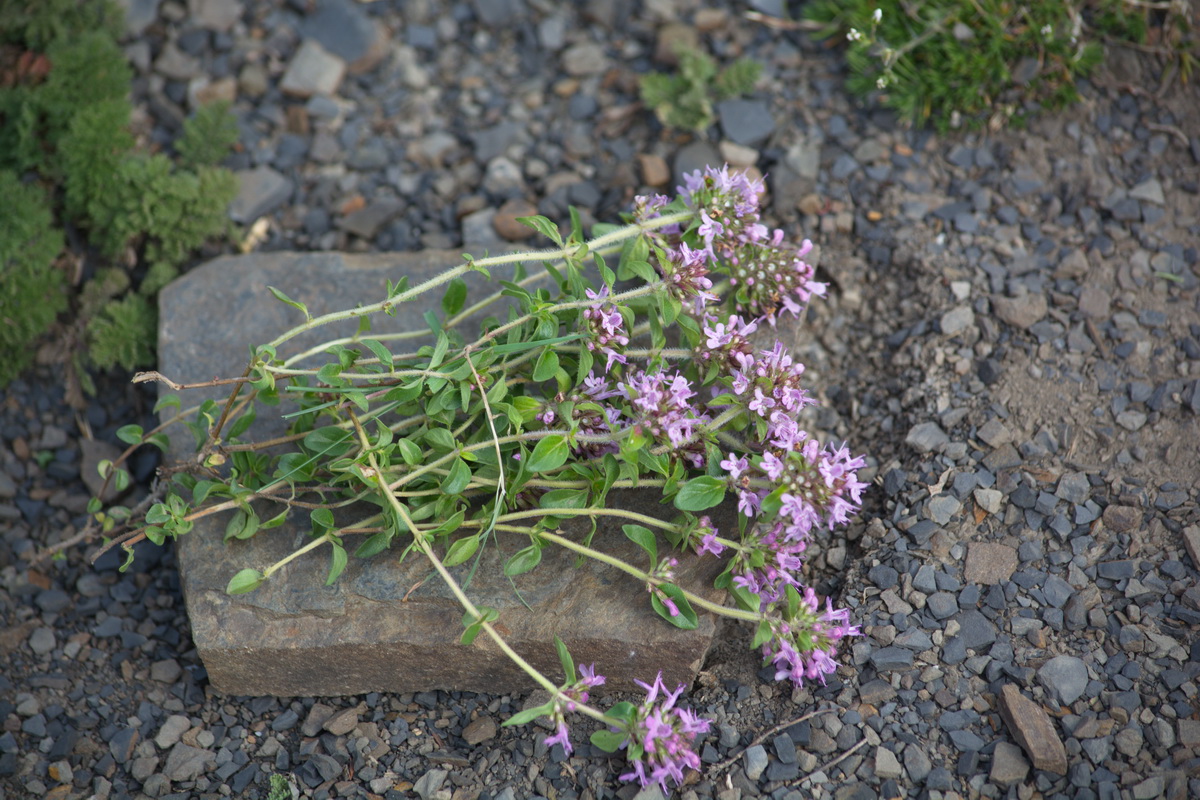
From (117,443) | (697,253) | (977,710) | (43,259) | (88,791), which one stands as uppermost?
(697,253)

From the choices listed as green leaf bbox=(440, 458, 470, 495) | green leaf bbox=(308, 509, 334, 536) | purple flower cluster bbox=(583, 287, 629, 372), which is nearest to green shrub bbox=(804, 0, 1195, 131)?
purple flower cluster bbox=(583, 287, 629, 372)

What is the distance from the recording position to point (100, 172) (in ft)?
13.2

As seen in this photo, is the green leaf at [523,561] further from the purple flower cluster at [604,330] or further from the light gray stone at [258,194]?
the light gray stone at [258,194]

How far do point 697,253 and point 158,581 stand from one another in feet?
7.85

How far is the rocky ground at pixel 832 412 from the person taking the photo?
2941 mm

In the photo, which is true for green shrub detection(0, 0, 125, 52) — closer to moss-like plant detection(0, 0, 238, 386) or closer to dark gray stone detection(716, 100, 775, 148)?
moss-like plant detection(0, 0, 238, 386)

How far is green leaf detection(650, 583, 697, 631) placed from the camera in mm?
2900

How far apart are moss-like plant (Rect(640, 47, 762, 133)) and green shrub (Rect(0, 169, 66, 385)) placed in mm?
2690

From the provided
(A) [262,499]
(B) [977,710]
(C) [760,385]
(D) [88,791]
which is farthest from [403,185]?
(B) [977,710]

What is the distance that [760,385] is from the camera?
2.90m

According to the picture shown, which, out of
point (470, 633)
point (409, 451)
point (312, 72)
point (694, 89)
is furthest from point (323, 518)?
point (312, 72)

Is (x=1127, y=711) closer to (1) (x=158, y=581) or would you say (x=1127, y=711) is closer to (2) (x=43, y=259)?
(1) (x=158, y=581)

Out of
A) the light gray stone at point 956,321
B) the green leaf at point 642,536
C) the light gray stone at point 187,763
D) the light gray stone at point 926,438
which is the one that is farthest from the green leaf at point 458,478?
the light gray stone at point 956,321

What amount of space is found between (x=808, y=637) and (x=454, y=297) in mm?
1604
